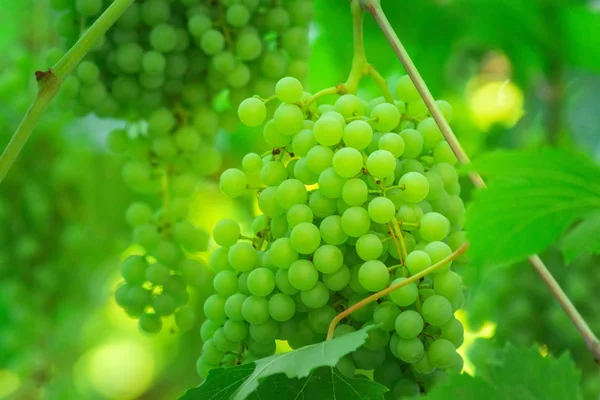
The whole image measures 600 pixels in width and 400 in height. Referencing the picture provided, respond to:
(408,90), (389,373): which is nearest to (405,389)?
(389,373)

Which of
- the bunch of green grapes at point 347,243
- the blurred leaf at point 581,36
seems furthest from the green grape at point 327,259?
the blurred leaf at point 581,36

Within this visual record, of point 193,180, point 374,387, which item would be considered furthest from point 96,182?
point 374,387

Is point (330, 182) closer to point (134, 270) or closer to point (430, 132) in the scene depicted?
point (430, 132)

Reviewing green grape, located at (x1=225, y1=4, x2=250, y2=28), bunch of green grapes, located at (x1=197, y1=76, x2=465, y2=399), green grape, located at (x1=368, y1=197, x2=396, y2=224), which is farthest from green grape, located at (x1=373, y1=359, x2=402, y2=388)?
green grape, located at (x1=225, y1=4, x2=250, y2=28)

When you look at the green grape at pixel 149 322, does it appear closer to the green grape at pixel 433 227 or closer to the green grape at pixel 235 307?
the green grape at pixel 235 307

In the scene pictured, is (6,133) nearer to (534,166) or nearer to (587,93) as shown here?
(534,166)

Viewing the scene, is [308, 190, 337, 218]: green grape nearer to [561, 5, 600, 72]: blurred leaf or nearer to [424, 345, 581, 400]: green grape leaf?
[424, 345, 581, 400]: green grape leaf
